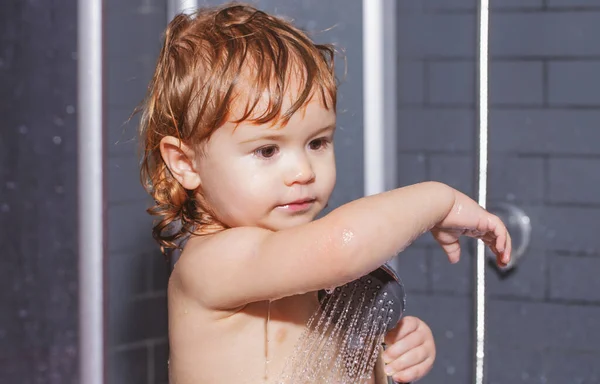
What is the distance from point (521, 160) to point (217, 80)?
40.7 inches

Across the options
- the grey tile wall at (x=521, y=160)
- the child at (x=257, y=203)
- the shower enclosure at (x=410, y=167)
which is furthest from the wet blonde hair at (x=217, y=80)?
the grey tile wall at (x=521, y=160)

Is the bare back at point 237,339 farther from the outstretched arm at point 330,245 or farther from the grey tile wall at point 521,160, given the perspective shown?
the grey tile wall at point 521,160

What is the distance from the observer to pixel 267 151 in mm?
915

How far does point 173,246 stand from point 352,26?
1.56 feet

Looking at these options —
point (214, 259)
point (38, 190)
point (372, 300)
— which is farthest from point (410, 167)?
point (214, 259)

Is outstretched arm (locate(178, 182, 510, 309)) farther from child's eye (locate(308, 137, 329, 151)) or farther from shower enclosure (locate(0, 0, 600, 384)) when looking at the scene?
shower enclosure (locate(0, 0, 600, 384))

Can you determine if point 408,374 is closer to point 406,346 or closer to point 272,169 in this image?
point 406,346

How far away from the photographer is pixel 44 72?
1439 mm

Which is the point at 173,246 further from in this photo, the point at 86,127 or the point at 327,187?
the point at 86,127

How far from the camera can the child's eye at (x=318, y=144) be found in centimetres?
94

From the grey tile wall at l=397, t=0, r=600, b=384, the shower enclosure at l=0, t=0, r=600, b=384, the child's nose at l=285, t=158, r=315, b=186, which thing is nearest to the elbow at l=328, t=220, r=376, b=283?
the child's nose at l=285, t=158, r=315, b=186

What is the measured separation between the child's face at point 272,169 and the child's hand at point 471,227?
0.45 feet

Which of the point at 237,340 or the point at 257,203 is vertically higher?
the point at 257,203

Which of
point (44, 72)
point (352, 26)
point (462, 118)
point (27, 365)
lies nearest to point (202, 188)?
point (352, 26)
